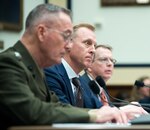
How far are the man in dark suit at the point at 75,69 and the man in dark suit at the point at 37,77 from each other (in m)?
0.61

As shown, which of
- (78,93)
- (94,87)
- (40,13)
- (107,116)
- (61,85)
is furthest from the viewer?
(94,87)

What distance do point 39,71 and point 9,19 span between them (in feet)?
18.1

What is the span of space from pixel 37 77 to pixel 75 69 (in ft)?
4.19

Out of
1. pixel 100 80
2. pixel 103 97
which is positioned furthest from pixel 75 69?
pixel 103 97

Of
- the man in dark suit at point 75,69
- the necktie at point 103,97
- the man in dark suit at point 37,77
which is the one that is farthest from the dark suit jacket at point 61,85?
the man in dark suit at point 37,77

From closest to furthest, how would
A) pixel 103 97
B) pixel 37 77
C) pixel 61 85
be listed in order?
pixel 37 77 < pixel 61 85 < pixel 103 97

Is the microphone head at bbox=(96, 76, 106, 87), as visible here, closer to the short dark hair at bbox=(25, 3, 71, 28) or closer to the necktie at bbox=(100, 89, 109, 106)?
the necktie at bbox=(100, 89, 109, 106)

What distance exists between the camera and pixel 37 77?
255 centimetres

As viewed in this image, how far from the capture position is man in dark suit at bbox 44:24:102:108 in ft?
11.1

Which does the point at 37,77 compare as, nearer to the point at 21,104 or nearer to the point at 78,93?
the point at 21,104

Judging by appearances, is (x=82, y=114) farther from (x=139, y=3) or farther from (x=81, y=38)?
(x=139, y=3)

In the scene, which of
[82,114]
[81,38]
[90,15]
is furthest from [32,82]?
[90,15]

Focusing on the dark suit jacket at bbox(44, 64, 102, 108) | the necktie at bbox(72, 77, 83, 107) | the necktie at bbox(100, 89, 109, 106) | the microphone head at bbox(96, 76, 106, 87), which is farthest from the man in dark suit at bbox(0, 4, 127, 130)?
the necktie at bbox(100, 89, 109, 106)

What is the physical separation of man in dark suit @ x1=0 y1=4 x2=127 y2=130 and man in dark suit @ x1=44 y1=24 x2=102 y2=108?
24.0 inches
